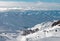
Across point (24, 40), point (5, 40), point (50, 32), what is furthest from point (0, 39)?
point (50, 32)

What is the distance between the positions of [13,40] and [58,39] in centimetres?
638

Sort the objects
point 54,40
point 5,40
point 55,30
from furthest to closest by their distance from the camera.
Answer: point 5,40 < point 55,30 < point 54,40

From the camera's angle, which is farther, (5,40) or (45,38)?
(5,40)

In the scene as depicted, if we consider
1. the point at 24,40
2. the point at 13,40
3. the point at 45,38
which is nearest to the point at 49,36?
the point at 45,38

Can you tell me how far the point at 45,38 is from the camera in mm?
21719

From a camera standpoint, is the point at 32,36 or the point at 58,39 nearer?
the point at 58,39

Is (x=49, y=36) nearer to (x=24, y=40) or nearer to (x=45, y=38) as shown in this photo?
(x=45, y=38)

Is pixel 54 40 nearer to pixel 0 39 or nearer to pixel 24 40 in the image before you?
pixel 24 40

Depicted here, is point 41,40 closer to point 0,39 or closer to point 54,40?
point 54,40

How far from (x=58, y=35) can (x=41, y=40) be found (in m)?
1.28

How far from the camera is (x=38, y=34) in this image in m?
23.1

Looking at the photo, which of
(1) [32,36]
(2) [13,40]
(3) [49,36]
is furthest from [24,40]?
(2) [13,40]

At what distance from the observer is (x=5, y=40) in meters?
26.5

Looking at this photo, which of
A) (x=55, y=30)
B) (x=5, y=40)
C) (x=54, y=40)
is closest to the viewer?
(x=54, y=40)
